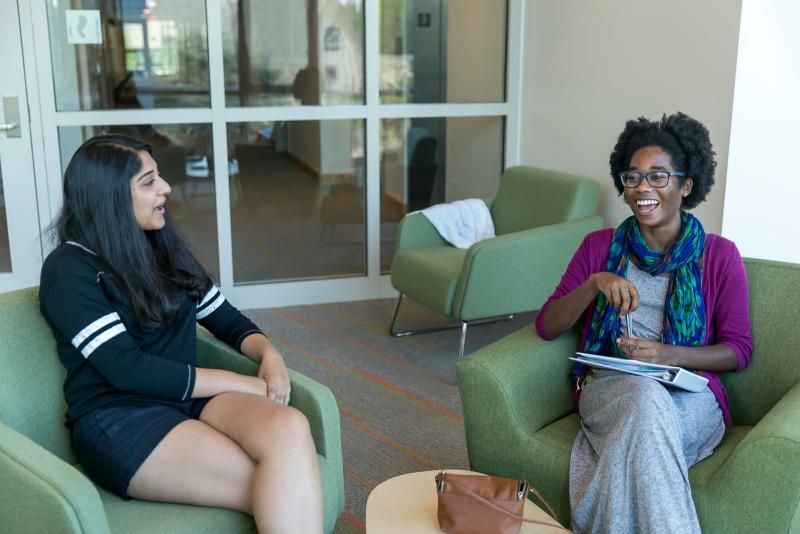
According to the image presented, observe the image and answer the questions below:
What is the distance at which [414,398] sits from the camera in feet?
12.1

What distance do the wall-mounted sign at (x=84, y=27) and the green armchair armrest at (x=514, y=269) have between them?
2.20 m

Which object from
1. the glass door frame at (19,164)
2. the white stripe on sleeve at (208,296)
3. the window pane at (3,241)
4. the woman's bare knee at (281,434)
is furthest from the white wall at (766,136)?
the window pane at (3,241)

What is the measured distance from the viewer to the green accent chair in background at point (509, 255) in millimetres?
3830

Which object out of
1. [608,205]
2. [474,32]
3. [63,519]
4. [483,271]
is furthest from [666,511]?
[474,32]

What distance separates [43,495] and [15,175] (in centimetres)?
321

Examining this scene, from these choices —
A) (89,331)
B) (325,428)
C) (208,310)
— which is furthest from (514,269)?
(89,331)

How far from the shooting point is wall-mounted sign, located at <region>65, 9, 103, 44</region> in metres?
4.37

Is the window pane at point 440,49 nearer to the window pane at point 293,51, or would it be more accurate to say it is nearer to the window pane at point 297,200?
the window pane at point 293,51

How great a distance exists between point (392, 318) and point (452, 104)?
51.5 inches

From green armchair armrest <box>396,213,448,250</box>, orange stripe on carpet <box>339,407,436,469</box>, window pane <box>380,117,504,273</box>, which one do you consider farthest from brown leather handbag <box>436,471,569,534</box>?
window pane <box>380,117,504,273</box>

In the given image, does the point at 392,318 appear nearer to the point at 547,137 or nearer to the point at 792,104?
the point at 547,137

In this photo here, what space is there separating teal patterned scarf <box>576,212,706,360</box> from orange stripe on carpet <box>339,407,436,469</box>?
90cm

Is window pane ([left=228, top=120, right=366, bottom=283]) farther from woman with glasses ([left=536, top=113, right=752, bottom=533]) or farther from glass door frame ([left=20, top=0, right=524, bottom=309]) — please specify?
woman with glasses ([left=536, top=113, right=752, bottom=533])

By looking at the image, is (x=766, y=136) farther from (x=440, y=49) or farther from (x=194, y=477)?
(x=194, y=477)
